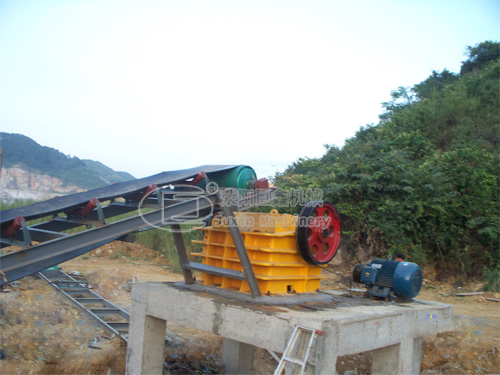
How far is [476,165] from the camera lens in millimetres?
10203

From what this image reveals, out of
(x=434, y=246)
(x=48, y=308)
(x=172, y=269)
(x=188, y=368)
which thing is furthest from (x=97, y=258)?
(x=434, y=246)

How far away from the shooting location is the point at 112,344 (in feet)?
20.3

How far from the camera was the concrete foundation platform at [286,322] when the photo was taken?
3.73m

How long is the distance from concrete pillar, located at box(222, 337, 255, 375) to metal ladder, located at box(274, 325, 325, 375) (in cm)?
240

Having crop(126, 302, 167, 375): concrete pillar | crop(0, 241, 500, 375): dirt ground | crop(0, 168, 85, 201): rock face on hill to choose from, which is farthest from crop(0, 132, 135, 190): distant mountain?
crop(126, 302, 167, 375): concrete pillar

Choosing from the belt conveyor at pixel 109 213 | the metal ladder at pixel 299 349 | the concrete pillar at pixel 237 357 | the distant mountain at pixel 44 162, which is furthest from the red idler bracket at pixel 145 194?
the distant mountain at pixel 44 162

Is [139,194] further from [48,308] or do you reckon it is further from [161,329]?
[48,308]

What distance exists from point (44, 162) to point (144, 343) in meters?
25.6

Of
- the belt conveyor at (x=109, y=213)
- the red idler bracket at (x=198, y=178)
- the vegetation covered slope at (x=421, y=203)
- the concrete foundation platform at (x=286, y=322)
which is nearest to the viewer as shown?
the concrete foundation platform at (x=286, y=322)

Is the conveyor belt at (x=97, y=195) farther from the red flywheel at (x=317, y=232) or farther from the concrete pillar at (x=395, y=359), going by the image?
the concrete pillar at (x=395, y=359)

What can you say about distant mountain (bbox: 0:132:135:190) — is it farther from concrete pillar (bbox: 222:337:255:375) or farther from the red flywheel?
the red flywheel

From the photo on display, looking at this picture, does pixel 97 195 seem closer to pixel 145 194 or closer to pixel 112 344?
pixel 145 194

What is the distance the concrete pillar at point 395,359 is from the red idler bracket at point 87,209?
3495mm

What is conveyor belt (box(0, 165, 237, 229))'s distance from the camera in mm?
3904
